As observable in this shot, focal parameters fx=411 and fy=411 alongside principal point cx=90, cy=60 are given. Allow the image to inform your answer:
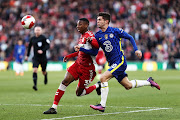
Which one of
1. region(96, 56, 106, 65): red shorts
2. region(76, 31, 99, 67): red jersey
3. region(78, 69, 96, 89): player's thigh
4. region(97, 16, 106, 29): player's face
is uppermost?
region(97, 16, 106, 29): player's face

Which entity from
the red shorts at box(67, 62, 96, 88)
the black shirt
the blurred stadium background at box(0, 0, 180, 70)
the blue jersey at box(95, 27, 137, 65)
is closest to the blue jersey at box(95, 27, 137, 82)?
the blue jersey at box(95, 27, 137, 65)

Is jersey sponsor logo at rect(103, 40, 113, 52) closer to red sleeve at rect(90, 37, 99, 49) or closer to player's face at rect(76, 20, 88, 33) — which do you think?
red sleeve at rect(90, 37, 99, 49)

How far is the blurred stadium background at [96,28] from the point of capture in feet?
117

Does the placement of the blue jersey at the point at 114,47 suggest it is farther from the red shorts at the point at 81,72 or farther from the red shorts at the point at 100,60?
the red shorts at the point at 100,60

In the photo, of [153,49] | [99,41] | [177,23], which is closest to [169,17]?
[177,23]

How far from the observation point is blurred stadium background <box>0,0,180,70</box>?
3581cm

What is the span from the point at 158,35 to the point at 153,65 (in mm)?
2676

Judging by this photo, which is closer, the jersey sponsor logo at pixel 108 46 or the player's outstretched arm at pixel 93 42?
the player's outstretched arm at pixel 93 42

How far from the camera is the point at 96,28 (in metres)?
37.1

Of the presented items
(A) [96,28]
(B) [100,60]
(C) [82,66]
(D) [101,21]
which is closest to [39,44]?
(C) [82,66]

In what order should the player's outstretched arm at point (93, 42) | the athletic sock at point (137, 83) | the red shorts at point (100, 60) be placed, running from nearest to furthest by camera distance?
1. the player's outstretched arm at point (93, 42)
2. the athletic sock at point (137, 83)
3. the red shorts at point (100, 60)

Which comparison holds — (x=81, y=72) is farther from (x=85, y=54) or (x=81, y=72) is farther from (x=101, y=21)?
(x=101, y=21)

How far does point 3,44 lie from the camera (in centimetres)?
3731

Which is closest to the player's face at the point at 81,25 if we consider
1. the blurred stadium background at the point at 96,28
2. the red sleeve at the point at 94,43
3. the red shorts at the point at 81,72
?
the red sleeve at the point at 94,43
